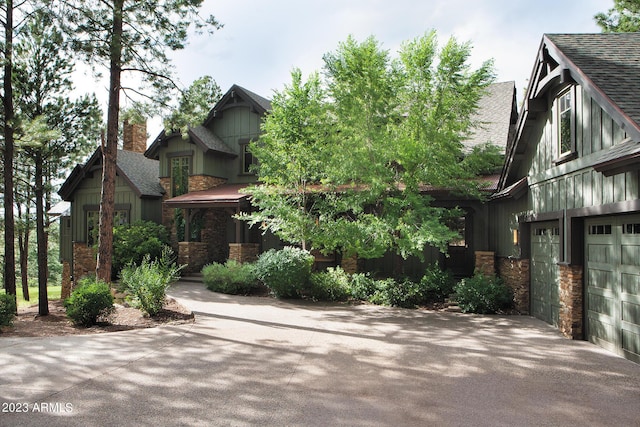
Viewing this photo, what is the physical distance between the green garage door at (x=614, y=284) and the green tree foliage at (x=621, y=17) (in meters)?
14.1

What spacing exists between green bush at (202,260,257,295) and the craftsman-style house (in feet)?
24.7

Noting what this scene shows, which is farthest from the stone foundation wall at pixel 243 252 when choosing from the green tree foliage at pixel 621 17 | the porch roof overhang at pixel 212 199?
the green tree foliage at pixel 621 17

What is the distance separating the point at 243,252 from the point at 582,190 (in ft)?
36.4

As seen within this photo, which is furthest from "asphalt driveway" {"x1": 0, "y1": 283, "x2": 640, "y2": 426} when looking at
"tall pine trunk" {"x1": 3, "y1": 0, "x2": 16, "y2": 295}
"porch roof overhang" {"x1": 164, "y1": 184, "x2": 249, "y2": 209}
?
"porch roof overhang" {"x1": 164, "y1": 184, "x2": 249, "y2": 209}

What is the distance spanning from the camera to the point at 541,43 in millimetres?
8641

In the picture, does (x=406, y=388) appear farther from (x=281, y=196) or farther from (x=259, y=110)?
(x=259, y=110)

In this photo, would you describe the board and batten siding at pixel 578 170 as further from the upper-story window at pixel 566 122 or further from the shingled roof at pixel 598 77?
the shingled roof at pixel 598 77

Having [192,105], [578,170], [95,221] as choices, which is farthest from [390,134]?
[95,221]

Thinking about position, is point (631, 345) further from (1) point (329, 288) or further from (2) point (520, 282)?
(1) point (329, 288)

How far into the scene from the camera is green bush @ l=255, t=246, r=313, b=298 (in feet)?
40.2

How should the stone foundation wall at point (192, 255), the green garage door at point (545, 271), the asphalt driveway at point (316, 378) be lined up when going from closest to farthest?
the asphalt driveway at point (316, 378) → the green garage door at point (545, 271) → the stone foundation wall at point (192, 255)

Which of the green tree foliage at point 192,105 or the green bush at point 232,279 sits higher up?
the green tree foliage at point 192,105

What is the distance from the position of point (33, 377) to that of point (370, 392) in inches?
160

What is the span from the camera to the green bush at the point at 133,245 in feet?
52.7
